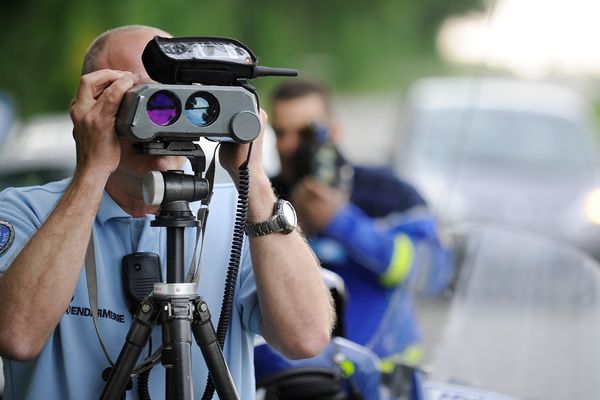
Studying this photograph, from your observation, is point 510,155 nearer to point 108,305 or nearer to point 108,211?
point 108,211

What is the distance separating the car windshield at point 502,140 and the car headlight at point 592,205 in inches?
26.0

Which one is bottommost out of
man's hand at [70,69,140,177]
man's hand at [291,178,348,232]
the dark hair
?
man's hand at [291,178,348,232]

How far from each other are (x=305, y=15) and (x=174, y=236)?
22544 millimetres

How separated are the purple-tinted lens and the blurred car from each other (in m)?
6.97

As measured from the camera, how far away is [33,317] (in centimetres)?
253

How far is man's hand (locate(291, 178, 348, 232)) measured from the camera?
16.0ft

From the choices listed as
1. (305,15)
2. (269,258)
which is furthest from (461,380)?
(305,15)

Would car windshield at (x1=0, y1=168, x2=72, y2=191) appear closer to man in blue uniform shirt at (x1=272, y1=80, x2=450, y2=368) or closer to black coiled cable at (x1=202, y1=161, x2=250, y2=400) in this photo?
man in blue uniform shirt at (x1=272, y1=80, x2=450, y2=368)

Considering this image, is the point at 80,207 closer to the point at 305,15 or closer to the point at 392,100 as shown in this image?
the point at 305,15

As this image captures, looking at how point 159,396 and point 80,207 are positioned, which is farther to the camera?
point 159,396

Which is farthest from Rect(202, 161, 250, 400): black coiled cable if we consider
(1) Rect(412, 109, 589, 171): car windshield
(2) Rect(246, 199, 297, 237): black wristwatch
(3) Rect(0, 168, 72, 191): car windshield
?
(1) Rect(412, 109, 589, 171): car windshield

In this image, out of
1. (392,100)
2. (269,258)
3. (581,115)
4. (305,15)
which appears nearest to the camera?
(269,258)

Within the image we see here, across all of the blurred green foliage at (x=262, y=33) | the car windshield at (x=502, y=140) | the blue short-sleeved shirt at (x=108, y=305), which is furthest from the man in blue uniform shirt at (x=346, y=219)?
the car windshield at (x=502, y=140)

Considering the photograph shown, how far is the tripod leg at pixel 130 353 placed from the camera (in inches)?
95.7
